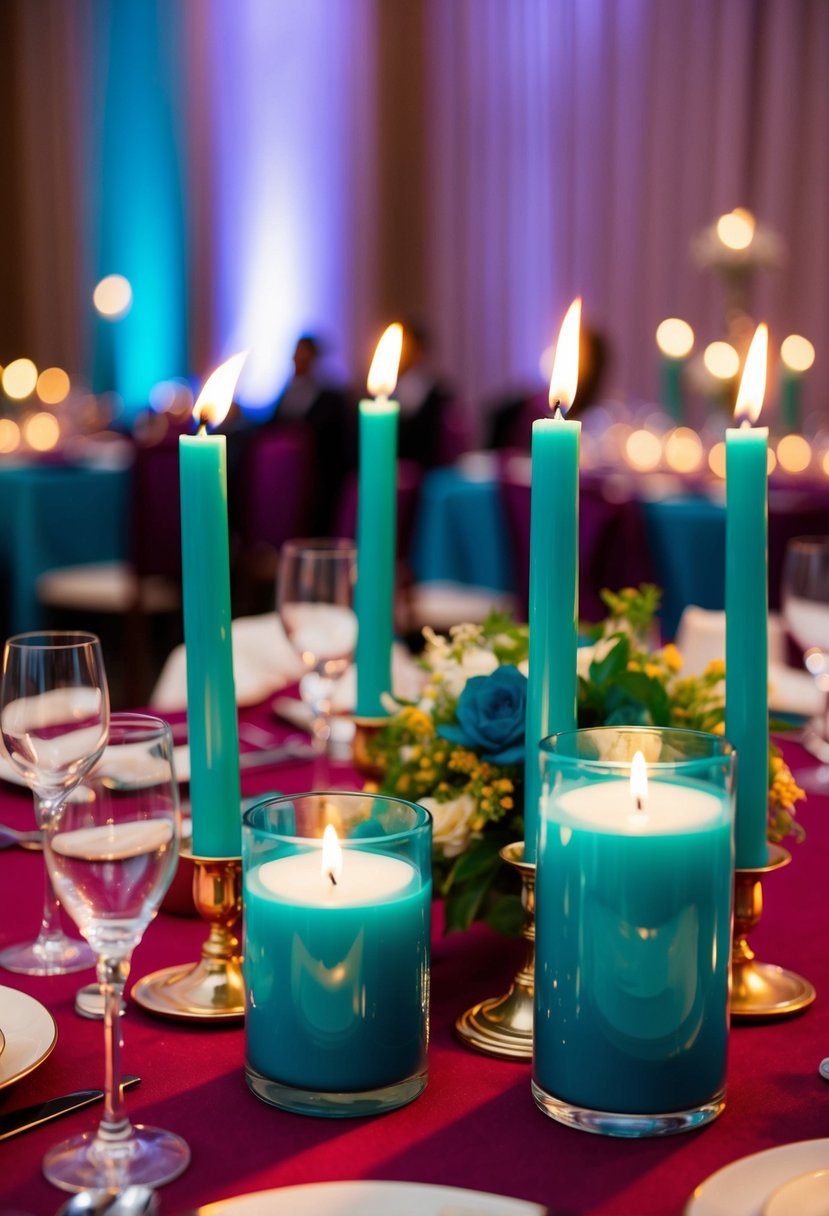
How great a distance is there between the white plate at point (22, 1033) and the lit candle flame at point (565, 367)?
473 mm

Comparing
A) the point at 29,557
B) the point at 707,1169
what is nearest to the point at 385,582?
the point at 707,1169

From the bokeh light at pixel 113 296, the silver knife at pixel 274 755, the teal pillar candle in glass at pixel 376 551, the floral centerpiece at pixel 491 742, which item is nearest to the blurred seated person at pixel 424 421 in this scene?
the bokeh light at pixel 113 296

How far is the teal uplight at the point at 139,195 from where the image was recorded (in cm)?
1023

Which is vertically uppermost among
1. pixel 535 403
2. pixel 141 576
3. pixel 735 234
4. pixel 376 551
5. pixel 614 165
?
pixel 614 165

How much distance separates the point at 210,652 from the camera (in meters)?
0.91

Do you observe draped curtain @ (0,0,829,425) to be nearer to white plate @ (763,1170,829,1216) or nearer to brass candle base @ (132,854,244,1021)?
brass candle base @ (132,854,244,1021)

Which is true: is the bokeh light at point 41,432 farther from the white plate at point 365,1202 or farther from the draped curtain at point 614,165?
the white plate at point 365,1202

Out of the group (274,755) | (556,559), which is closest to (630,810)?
(556,559)

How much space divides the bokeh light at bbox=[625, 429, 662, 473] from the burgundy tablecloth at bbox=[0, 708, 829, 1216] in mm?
3927

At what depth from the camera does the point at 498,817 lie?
3.24 feet

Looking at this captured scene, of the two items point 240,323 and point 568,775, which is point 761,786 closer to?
point 568,775

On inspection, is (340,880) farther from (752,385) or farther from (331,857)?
(752,385)

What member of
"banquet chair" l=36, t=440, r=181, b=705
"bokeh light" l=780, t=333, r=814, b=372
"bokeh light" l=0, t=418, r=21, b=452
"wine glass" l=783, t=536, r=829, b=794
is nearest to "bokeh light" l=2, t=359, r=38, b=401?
"bokeh light" l=0, t=418, r=21, b=452

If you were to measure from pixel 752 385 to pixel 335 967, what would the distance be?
439mm
